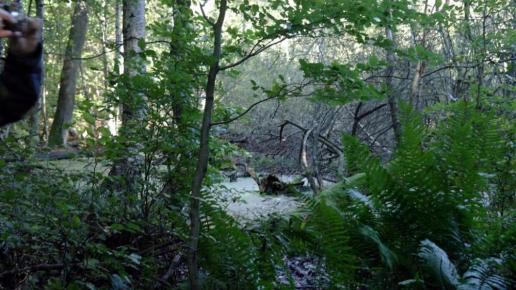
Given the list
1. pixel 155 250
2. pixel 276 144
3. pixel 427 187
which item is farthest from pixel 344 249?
pixel 276 144

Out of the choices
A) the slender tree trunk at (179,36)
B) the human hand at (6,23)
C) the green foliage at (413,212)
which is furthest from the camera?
the slender tree trunk at (179,36)

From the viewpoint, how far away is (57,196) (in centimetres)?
347

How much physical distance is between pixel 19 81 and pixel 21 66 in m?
0.05

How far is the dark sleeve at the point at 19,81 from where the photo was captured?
1516mm

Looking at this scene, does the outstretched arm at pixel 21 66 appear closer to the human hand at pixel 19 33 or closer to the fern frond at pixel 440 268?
the human hand at pixel 19 33

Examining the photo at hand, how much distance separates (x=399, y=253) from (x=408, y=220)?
221 millimetres

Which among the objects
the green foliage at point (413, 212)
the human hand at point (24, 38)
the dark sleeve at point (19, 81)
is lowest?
the green foliage at point (413, 212)

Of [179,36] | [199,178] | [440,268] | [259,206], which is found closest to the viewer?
[440,268]

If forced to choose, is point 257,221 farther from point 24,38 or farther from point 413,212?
point 24,38

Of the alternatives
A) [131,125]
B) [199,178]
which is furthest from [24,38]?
[131,125]

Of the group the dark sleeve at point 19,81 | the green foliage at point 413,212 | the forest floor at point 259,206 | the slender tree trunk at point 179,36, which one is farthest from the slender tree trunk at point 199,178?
the dark sleeve at point 19,81

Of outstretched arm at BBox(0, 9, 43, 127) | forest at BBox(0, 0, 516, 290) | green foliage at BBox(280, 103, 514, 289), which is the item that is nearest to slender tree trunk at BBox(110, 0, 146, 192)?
forest at BBox(0, 0, 516, 290)

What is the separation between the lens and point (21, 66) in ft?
5.00

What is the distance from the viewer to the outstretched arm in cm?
149
